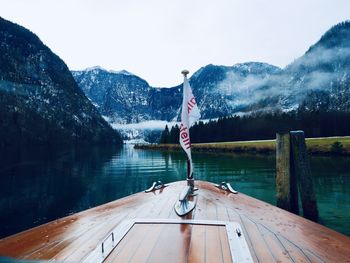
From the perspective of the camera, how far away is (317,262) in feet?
11.4

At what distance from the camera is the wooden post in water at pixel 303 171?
27.8ft

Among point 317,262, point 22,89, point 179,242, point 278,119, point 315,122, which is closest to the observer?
point 317,262

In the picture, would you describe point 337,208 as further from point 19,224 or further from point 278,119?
point 278,119

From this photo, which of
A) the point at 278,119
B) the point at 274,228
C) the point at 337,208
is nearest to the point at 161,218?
the point at 274,228

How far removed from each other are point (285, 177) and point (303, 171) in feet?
1.70

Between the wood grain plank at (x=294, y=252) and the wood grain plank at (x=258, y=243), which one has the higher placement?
the wood grain plank at (x=258, y=243)

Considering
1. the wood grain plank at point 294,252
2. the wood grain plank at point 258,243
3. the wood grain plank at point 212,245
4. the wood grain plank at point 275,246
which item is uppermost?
the wood grain plank at point 212,245

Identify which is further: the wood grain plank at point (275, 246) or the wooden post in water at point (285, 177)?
the wooden post in water at point (285, 177)

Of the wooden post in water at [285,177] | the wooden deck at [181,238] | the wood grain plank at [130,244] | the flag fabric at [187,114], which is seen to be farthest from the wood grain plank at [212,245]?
the wooden post in water at [285,177]

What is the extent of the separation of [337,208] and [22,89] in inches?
8164

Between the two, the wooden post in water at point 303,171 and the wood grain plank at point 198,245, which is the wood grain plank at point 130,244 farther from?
the wooden post in water at point 303,171

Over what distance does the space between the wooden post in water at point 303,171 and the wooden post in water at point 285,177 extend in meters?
0.16

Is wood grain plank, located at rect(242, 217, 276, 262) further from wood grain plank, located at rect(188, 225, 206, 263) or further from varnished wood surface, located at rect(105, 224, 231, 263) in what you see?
wood grain plank, located at rect(188, 225, 206, 263)

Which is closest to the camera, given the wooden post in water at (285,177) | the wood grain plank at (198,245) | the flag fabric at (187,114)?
the wood grain plank at (198,245)
